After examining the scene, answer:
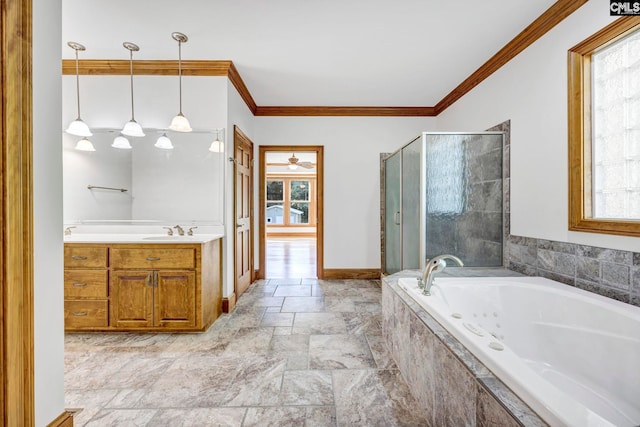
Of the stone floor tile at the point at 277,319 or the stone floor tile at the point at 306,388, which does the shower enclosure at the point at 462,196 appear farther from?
the stone floor tile at the point at 306,388

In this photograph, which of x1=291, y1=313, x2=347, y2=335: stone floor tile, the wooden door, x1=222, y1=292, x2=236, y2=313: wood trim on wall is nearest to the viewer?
x1=291, y1=313, x2=347, y2=335: stone floor tile

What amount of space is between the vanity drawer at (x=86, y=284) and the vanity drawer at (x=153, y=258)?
15cm

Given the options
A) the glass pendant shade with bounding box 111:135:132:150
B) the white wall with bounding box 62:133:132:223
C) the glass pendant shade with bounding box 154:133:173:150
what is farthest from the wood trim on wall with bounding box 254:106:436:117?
the white wall with bounding box 62:133:132:223

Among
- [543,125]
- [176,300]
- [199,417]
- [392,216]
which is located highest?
[543,125]

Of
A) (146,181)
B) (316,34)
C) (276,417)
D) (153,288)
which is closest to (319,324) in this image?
(276,417)

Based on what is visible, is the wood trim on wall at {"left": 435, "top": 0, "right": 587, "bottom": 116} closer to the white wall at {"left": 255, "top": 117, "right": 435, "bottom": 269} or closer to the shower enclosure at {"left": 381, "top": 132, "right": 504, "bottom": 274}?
the shower enclosure at {"left": 381, "top": 132, "right": 504, "bottom": 274}

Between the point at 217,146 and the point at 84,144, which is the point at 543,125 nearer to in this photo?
the point at 217,146

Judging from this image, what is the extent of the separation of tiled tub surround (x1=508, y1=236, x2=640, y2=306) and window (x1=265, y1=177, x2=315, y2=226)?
7.51m

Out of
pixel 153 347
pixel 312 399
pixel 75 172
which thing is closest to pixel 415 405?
pixel 312 399

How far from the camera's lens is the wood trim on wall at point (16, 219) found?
0.99 m

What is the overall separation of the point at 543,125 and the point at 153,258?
3.25 metres

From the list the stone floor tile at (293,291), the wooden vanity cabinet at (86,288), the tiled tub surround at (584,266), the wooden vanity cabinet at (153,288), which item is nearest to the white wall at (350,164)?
the stone floor tile at (293,291)

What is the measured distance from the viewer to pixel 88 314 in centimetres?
245

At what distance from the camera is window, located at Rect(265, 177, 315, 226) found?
967cm
